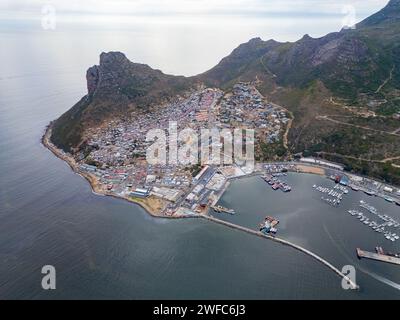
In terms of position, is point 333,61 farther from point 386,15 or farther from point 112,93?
point 112,93

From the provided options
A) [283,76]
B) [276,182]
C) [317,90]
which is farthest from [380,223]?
[283,76]

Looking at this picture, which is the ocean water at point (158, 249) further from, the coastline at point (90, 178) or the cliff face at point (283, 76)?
the cliff face at point (283, 76)

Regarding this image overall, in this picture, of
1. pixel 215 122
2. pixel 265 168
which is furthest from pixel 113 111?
pixel 265 168

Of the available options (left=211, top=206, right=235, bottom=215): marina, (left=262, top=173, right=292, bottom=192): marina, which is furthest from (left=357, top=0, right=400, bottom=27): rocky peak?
(left=211, top=206, right=235, bottom=215): marina

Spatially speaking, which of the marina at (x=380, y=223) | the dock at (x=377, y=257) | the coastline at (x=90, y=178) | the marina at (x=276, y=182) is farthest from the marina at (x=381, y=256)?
the coastline at (x=90, y=178)

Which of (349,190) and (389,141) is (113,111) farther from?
(389,141)

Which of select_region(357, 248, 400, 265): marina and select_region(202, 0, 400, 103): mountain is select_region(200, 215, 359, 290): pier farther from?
select_region(202, 0, 400, 103): mountain
